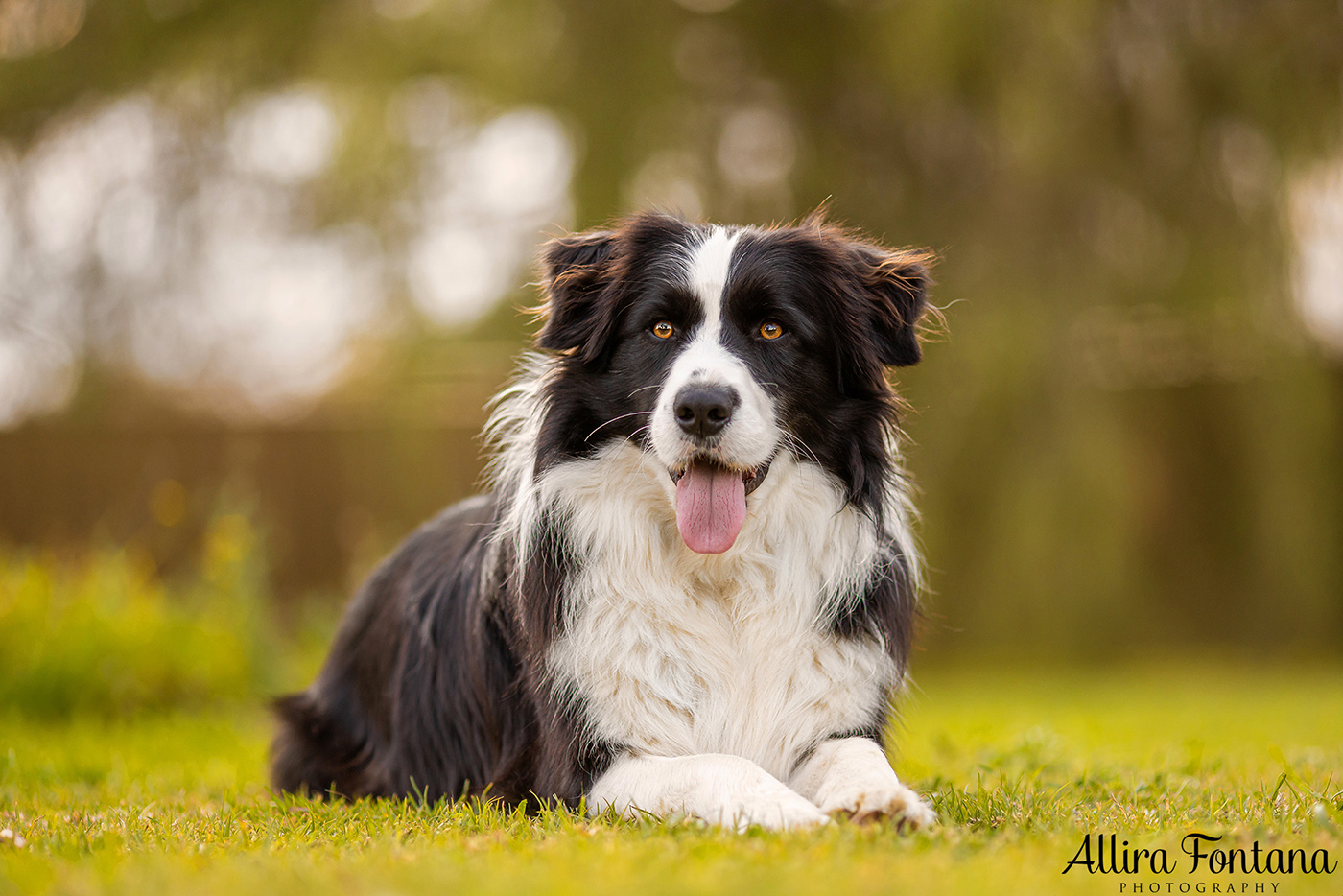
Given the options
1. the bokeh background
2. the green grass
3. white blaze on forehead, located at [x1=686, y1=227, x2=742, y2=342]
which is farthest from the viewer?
the bokeh background

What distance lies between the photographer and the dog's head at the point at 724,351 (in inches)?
130

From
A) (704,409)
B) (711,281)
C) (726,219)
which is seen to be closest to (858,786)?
(704,409)

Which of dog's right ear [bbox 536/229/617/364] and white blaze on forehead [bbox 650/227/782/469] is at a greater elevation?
dog's right ear [bbox 536/229/617/364]

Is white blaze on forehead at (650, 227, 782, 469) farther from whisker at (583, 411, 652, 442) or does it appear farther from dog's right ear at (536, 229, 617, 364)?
dog's right ear at (536, 229, 617, 364)

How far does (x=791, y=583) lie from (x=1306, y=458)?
7773 mm

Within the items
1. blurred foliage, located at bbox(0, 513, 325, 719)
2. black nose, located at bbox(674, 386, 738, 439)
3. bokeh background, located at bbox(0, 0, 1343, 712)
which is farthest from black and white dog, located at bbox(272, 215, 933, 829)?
bokeh background, located at bbox(0, 0, 1343, 712)

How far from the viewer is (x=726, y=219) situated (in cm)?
949

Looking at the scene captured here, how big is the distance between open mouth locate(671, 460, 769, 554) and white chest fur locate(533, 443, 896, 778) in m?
0.08

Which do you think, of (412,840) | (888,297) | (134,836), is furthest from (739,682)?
(134,836)

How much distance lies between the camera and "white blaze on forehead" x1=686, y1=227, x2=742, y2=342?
345 centimetres

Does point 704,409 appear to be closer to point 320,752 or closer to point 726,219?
point 320,752

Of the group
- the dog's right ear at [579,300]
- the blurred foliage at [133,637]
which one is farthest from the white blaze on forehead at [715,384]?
the blurred foliage at [133,637]

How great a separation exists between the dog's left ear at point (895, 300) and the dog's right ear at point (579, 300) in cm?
81

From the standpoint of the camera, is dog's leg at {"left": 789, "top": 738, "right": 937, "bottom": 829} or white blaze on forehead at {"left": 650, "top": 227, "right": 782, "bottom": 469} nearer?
dog's leg at {"left": 789, "top": 738, "right": 937, "bottom": 829}
